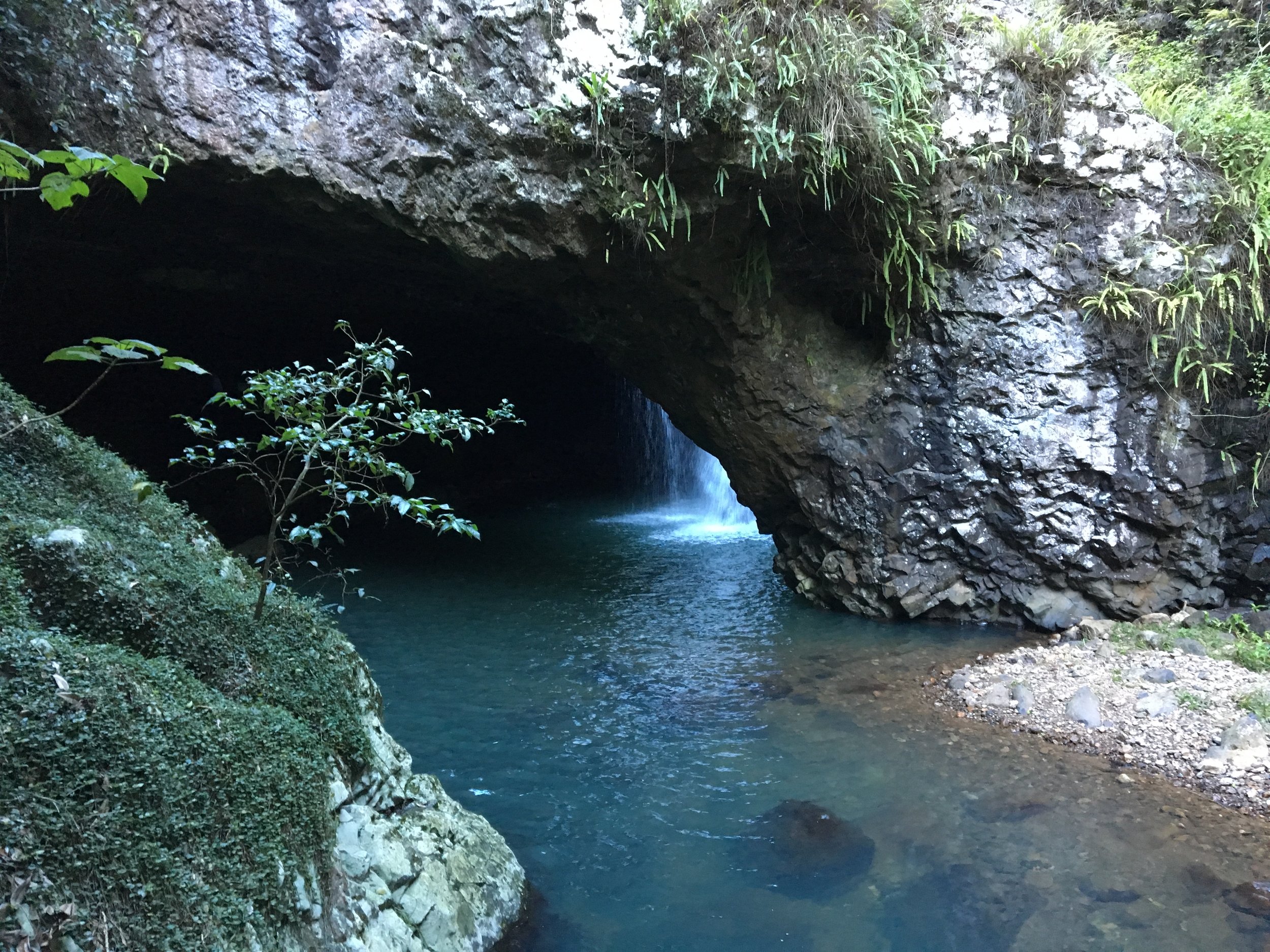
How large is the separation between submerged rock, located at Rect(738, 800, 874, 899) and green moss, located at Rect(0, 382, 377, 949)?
6.29ft

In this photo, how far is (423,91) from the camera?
5781 millimetres

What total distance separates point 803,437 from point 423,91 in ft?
14.2

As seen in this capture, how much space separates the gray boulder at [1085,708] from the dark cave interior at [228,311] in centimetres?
578

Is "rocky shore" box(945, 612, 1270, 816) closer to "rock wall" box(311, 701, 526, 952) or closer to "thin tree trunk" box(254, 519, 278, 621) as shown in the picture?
"rock wall" box(311, 701, 526, 952)

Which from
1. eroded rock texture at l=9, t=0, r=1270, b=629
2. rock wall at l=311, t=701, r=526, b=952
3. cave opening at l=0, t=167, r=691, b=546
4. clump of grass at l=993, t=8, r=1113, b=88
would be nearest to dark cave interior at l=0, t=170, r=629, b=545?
cave opening at l=0, t=167, r=691, b=546

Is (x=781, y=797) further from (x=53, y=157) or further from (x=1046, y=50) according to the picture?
(x=1046, y=50)

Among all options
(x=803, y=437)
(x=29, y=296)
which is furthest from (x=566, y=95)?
(x=29, y=296)

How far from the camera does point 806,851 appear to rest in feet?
12.7

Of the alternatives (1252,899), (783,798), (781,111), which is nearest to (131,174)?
(783,798)

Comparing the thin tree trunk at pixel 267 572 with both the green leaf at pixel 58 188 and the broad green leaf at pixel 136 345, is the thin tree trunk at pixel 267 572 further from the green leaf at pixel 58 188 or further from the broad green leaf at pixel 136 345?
the green leaf at pixel 58 188

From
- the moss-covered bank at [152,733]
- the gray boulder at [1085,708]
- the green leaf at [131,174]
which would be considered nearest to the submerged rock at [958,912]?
the moss-covered bank at [152,733]

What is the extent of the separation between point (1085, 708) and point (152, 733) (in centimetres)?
529

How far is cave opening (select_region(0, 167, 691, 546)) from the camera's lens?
694cm

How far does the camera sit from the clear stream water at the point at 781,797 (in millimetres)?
3375
